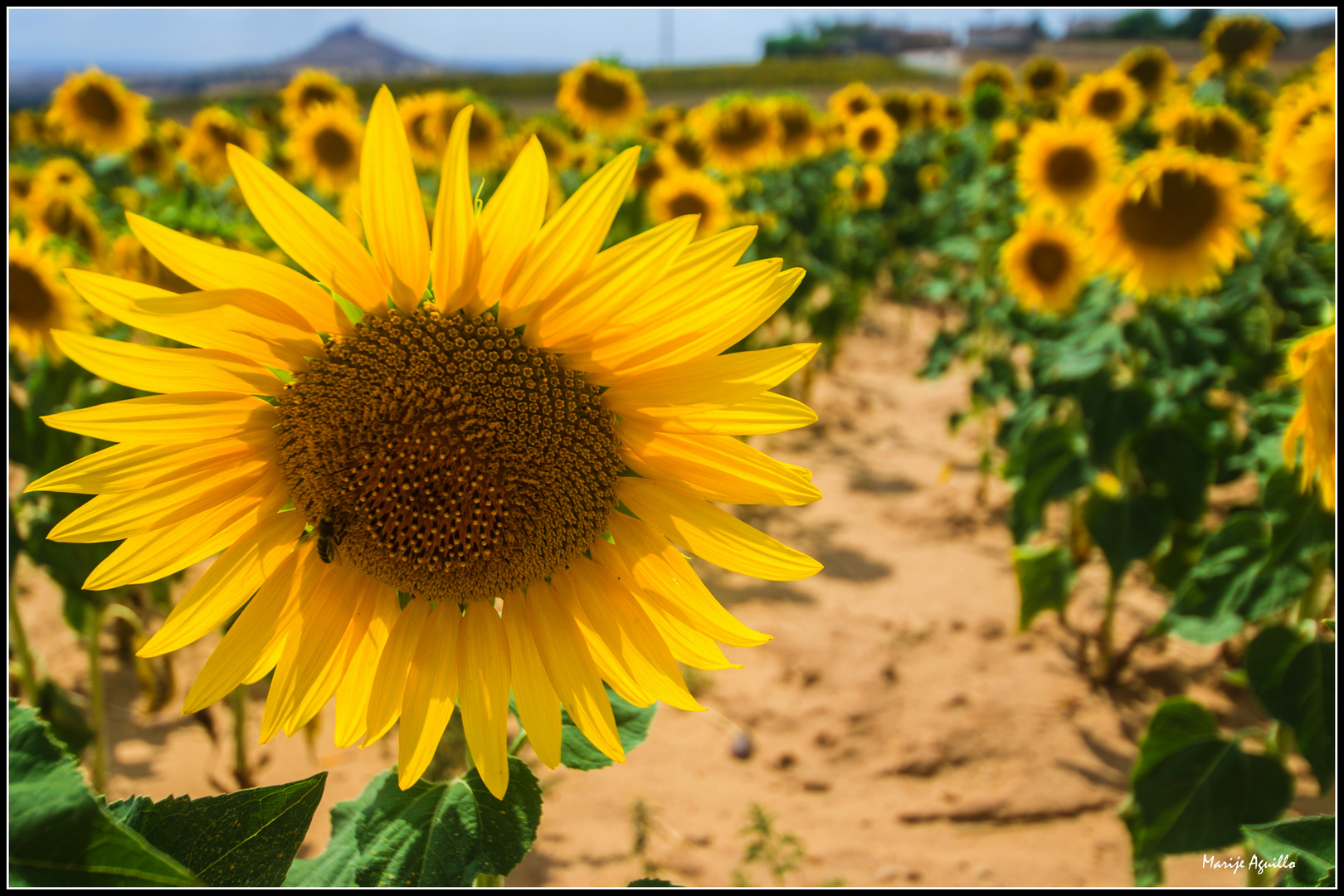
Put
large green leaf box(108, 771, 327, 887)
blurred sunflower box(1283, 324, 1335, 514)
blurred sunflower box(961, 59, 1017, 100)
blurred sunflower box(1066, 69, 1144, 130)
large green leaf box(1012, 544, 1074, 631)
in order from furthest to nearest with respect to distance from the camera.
Answer: blurred sunflower box(961, 59, 1017, 100) → blurred sunflower box(1066, 69, 1144, 130) → large green leaf box(1012, 544, 1074, 631) → blurred sunflower box(1283, 324, 1335, 514) → large green leaf box(108, 771, 327, 887)

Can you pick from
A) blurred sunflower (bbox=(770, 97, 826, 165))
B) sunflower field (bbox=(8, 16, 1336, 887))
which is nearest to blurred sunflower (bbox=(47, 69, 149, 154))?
blurred sunflower (bbox=(770, 97, 826, 165))

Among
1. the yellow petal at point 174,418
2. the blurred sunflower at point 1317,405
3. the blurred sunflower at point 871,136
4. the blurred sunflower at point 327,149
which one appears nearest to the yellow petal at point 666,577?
the yellow petal at point 174,418

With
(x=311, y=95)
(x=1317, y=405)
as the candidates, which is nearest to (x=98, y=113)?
(x=311, y=95)

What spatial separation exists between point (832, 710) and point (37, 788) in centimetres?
265

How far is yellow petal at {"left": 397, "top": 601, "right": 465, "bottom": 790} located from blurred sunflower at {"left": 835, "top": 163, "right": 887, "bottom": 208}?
6.72m

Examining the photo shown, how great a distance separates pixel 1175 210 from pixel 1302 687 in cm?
173

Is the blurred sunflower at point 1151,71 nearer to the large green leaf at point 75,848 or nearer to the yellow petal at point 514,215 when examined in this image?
the yellow petal at point 514,215

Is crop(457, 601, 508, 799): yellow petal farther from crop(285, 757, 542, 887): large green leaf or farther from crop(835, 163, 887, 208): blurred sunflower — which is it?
crop(835, 163, 887, 208): blurred sunflower

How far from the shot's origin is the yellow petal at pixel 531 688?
922mm

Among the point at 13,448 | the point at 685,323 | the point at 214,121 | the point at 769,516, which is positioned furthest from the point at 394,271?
the point at 214,121

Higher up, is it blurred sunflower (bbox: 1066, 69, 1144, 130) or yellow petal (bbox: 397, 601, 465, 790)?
blurred sunflower (bbox: 1066, 69, 1144, 130)

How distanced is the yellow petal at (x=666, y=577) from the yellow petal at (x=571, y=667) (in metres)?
0.11

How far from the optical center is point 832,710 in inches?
116

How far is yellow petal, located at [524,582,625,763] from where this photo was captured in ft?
3.07
